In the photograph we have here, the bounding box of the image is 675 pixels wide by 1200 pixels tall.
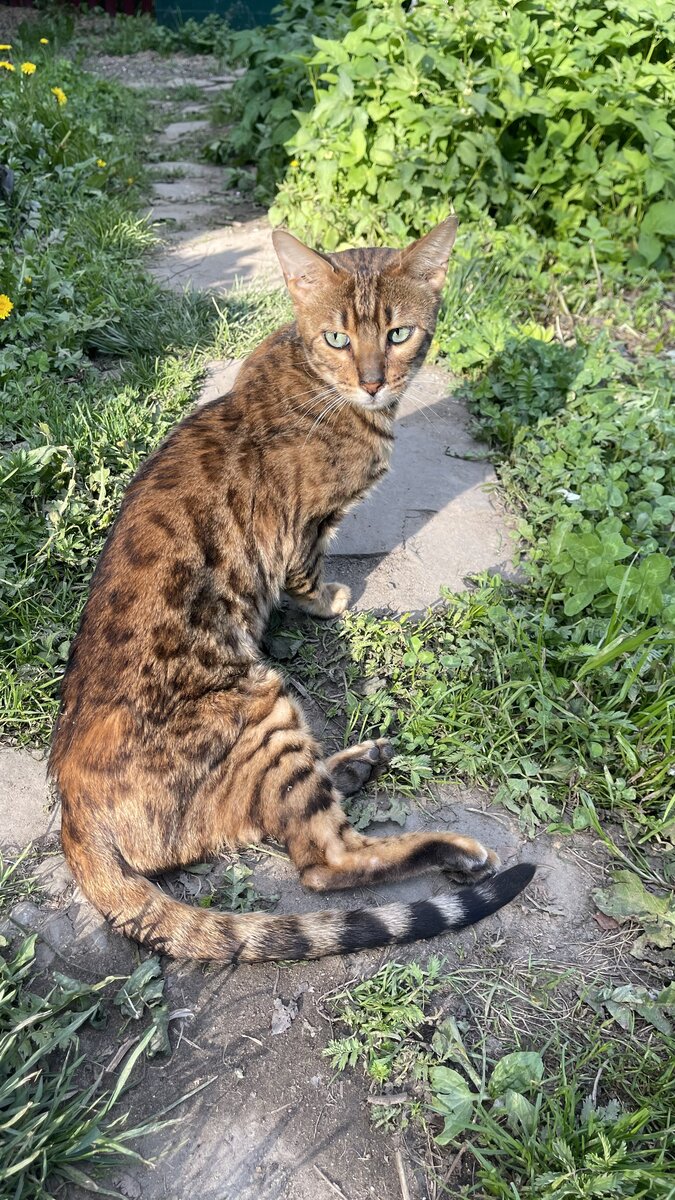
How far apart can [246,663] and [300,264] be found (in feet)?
5.06

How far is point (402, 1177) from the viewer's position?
6.43ft

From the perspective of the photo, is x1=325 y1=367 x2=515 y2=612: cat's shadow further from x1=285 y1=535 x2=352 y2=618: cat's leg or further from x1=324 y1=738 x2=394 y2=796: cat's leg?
x1=324 y1=738 x2=394 y2=796: cat's leg

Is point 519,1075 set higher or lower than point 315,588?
lower

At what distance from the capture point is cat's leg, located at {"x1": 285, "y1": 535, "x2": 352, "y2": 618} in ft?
10.4

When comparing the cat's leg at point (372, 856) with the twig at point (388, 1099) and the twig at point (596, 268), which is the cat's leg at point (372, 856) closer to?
the twig at point (388, 1099)

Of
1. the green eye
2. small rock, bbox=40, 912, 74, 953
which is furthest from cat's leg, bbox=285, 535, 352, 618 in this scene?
small rock, bbox=40, 912, 74, 953

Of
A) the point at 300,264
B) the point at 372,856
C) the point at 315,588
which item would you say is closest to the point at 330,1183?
the point at 372,856

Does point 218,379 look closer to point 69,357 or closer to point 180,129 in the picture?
point 69,357

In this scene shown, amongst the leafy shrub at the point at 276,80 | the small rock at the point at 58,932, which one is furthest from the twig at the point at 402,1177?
the leafy shrub at the point at 276,80

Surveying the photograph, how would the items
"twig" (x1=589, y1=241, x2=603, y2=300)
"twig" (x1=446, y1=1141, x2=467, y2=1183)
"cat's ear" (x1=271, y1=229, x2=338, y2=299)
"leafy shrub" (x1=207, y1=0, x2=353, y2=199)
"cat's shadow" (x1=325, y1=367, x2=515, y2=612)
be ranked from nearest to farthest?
"twig" (x1=446, y1=1141, x2=467, y2=1183) < "cat's ear" (x1=271, y1=229, x2=338, y2=299) < "cat's shadow" (x1=325, y1=367, x2=515, y2=612) < "twig" (x1=589, y1=241, x2=603, y2=300) < "leafy shrub" (x1=207, y1=0, x2=353, y2=199)

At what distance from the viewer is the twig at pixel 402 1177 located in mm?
1931

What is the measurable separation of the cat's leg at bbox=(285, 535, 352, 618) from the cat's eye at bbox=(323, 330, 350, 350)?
0.73 metres

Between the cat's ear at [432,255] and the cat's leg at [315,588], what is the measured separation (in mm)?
1088

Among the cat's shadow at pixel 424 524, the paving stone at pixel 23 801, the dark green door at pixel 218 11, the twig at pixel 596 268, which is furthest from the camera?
the dark green door at pixel 218 11
